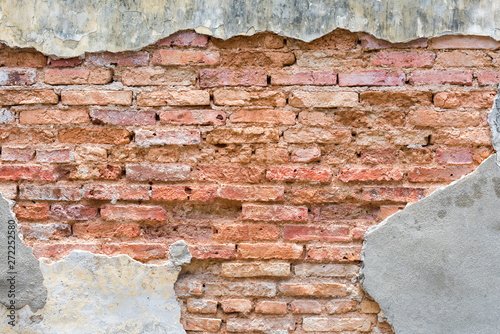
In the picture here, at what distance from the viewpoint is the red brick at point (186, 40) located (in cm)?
160

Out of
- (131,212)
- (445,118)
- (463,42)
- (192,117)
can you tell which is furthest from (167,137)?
(463,42)

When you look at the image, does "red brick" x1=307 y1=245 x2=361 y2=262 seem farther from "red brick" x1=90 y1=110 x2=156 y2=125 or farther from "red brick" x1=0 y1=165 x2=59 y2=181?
"red brick" x1=0 y1=165 x2=59 y2=181

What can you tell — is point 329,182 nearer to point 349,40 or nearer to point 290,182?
point 290,182

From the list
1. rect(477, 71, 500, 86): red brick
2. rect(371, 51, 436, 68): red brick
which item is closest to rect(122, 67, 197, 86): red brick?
rect(371, 51, 436, 68): red brick

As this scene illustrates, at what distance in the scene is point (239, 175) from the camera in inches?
64.1

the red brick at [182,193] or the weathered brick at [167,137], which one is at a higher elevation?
the weathered brick at [167,137]

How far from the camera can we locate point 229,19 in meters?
1.58

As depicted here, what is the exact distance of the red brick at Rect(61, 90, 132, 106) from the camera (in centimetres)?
162

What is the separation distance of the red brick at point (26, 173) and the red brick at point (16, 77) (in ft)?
1.16

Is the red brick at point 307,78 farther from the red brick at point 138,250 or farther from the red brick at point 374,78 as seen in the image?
the red brick at point 138,250

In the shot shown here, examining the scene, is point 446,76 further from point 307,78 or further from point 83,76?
point 83,76

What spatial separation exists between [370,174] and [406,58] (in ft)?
1.67

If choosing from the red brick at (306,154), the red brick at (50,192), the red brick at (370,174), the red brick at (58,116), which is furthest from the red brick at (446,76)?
the red brick at (50,192)

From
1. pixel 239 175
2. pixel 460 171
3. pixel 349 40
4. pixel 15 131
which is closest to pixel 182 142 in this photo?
pixel 239 175
